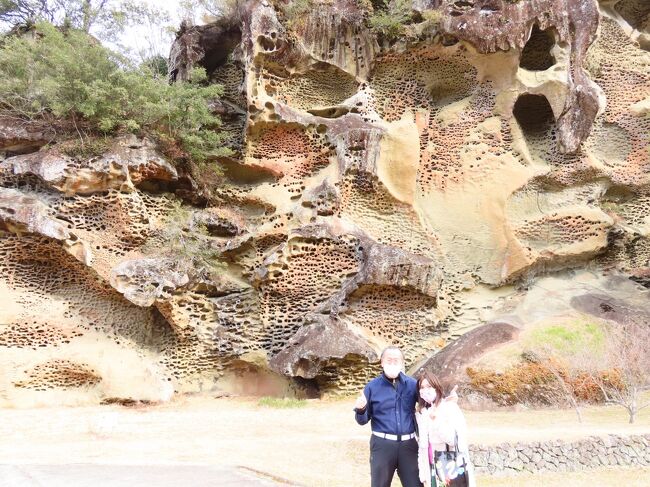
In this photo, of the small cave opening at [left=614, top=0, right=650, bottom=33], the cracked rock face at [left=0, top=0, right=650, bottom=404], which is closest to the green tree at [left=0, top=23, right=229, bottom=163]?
the cracked rock face at [left=0, top=0, right=650, bottom=404]

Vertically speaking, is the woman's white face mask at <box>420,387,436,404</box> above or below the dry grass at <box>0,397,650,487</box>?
above

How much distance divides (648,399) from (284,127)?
993cm

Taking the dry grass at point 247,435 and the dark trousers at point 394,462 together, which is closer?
the dark trousers at point 394,462

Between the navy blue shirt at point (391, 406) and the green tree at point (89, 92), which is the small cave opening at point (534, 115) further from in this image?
the navy blue shirt at point (391, 406)

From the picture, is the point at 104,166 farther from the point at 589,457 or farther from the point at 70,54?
the point at 589,457

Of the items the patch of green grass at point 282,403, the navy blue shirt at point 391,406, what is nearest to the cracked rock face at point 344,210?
the patch of green grass at point 282,403

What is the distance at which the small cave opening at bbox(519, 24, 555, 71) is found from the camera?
14.1 metres

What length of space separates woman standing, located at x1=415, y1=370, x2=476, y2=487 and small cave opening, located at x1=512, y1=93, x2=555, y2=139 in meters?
12.5

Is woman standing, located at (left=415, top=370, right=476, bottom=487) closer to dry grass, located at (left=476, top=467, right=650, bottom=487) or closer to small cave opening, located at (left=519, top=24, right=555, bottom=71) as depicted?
dry grass, located at (left=476, top=467, right=650, bottom=487)

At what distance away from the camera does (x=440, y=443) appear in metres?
3.38

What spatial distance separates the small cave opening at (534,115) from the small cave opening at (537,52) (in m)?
0.98

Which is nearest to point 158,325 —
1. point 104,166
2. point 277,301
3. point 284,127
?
point 277,301

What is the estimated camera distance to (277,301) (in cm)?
1220

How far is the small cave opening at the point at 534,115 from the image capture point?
14.2 metres
